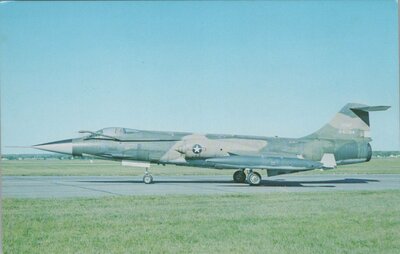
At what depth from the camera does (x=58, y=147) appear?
68.2 feet

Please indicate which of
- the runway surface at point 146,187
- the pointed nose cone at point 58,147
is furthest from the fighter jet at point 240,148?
the runway surface at point 146,187

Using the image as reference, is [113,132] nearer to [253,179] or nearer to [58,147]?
[58,147]

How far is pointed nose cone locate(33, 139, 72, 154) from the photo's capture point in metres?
20.8

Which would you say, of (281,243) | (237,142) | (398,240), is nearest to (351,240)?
(398,240)

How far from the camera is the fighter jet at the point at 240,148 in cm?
2059

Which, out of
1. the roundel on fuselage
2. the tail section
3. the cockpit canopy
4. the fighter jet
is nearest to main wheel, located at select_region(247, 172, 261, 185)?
the fighter jet

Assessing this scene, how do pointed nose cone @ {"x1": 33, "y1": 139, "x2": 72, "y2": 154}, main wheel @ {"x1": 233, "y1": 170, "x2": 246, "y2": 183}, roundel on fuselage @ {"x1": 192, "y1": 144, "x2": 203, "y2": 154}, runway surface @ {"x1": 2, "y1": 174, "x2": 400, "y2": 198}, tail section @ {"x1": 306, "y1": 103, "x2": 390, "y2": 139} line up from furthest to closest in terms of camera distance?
main wheel @ {"x1": 233, "y1": 170, "x2": 246, "y2": 183}
tail section @ {"x1": 306, "y1": 103, "x2": 390, "y2": 139}
roundel on fuselage @ {"x1": 192, "y1": 144, "x2": 203, "y2": 154}
pointed nose cone @ {"x1": 33, "y1": 139, "x2": 72, "y2": 154}
runway surface @ {"x1": 2, "y1": 174, "x2": 400, "y2": 198}

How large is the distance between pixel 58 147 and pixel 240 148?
8.81 m

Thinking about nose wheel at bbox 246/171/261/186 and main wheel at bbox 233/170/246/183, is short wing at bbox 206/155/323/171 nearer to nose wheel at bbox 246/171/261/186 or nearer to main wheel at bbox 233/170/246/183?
nose wheel at bbox 246/171/261/186

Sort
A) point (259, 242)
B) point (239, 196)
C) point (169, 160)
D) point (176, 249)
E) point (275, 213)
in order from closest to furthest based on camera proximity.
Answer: point (176, 249), point (259, 242), point (275, 213), point (239, 196), point (169, 160)

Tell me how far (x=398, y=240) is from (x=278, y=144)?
1438 centimetres

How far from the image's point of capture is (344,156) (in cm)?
2217

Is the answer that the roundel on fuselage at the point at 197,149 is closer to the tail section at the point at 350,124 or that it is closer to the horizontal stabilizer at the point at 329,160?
the horizontal stabilizer at the point at 329,160

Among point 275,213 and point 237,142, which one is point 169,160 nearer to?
point 237,142
